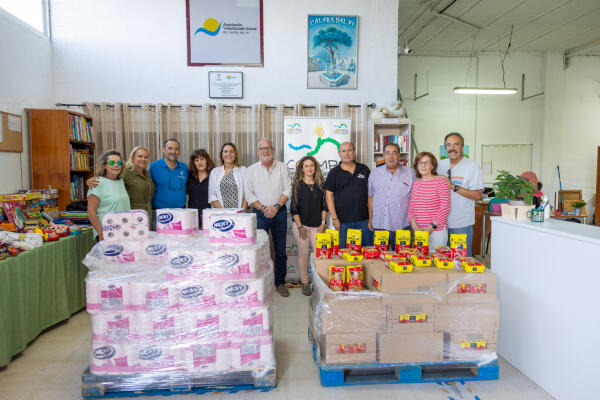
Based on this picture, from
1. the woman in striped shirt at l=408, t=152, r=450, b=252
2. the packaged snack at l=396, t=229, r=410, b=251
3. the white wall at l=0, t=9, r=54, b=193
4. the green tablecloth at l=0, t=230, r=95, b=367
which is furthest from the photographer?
the white wall at l=0, t=9, r=54, b=193

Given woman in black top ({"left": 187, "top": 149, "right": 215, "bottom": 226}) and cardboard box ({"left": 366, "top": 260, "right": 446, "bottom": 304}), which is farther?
woman in black top ({"left": 187, "top": 149, "right": 215, "bottom": 226})

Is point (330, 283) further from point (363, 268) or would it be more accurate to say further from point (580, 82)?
point (580, 82)

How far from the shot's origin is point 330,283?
7.29 ft

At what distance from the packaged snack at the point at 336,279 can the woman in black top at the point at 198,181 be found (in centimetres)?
190

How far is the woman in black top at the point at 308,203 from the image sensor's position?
11.8ft

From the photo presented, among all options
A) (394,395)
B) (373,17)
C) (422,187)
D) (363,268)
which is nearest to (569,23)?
(373,17)

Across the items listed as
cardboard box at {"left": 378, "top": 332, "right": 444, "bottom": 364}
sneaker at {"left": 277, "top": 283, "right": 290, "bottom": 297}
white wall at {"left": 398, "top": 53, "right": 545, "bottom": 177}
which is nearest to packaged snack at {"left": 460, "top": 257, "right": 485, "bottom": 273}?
cardboard box at {"left": 378, "top": 332, "right": 444, "bottom": 364}

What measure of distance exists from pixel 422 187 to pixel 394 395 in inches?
65.4

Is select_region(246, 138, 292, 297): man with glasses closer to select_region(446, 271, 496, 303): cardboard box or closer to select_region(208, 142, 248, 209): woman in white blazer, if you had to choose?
select_region(208, 142, 248, 209): woman in white blazer

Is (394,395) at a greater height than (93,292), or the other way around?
(93,292)

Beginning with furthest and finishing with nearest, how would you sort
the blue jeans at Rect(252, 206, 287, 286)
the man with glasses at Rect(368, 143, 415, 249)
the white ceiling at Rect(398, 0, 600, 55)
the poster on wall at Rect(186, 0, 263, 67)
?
the white ceiling at Rect(398, 0, 600, 55)
the poster on wall at Rect(186, 0, 263, 67)
the blue jeans at Rect(252, 206, 287, 286)
the man with glasses at Rect(368, 143, 415, 249)

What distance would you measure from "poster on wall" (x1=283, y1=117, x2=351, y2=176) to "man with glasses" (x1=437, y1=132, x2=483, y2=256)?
1491 mm

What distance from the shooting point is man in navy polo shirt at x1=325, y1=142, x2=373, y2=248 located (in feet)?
11.4

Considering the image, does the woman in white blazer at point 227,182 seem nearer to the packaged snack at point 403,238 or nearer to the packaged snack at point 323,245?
the packaged snack at point 323,245
